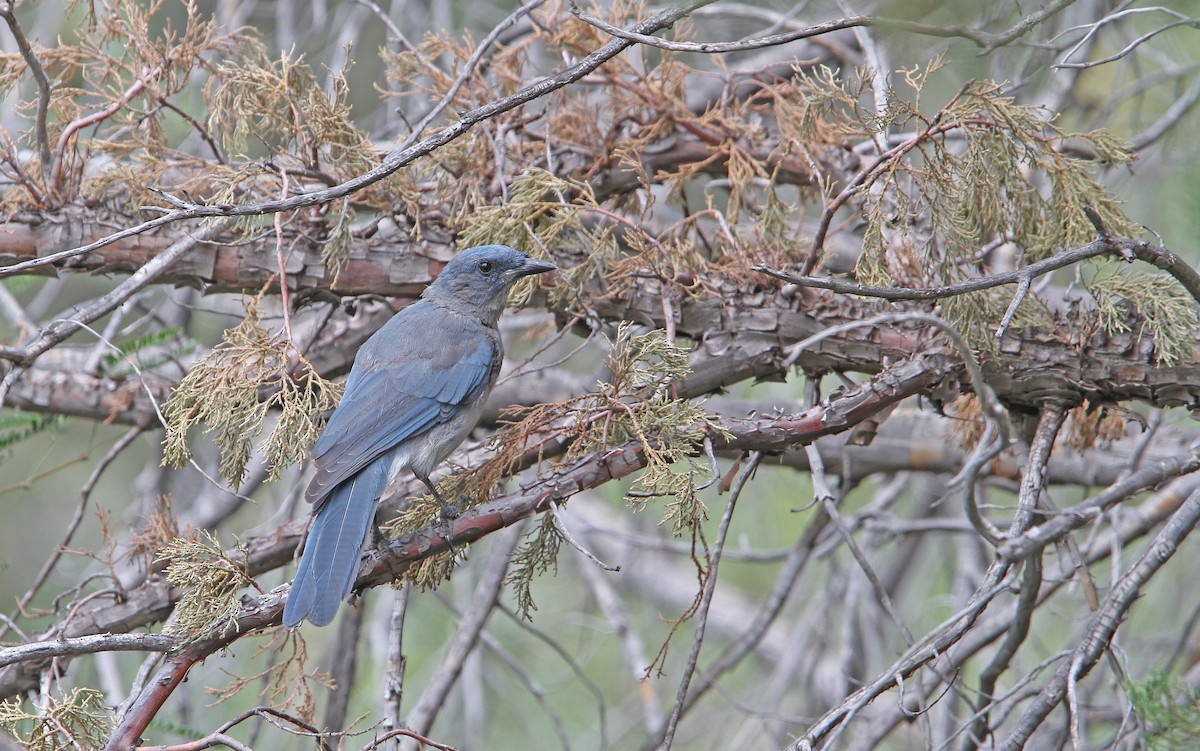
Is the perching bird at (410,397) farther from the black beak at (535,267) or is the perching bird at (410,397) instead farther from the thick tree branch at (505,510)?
the thick tree branch at (505,510)

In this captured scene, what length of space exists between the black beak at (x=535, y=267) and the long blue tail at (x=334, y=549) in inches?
32.7

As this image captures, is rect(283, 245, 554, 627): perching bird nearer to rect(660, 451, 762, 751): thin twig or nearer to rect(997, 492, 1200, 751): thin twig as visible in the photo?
rect(660, 451, 762, 751): thin twig

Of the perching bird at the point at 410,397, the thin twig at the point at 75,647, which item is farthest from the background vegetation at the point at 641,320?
the perching bird at the point at 410,397

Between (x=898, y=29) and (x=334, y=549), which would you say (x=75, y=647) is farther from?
(x=898, y=29)

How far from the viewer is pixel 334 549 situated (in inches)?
125

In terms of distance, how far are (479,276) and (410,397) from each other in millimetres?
543

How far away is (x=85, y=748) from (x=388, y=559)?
36.5 inches

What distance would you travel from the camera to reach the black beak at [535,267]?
3627mm

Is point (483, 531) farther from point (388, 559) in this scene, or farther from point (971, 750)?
point (971, 750)

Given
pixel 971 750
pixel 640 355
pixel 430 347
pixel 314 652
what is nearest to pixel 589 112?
pixel 430 347

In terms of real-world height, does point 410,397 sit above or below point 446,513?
above

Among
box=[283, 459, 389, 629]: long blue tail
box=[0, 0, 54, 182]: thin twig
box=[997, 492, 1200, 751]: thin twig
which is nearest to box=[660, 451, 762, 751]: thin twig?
box=[997, 492, 1200, 751]: thin twig

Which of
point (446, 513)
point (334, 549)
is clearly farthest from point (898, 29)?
point (334, 549)

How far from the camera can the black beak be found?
143 inches
